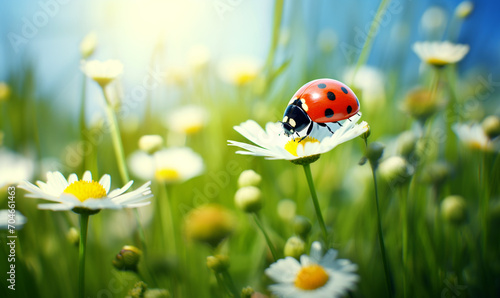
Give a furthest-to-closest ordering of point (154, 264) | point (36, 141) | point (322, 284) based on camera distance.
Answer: point (36, 141) → point (154, 264) → point (322, 284)

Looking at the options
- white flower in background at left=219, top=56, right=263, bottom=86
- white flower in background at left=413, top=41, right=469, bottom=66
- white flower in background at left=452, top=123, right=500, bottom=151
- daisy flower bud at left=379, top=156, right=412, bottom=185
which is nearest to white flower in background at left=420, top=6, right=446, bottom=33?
white flower in background at left=413, top=41, right=469, bottom=66

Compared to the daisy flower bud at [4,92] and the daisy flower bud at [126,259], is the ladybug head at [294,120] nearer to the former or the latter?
the daisy flower bud at [126,259]

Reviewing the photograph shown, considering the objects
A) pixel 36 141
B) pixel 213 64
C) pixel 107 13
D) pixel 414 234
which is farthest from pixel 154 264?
pixel 213 64

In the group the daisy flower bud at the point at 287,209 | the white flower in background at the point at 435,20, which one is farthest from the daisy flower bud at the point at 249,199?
the white flower in background at the point at 435,20

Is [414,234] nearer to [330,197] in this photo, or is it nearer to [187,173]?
[330,197]

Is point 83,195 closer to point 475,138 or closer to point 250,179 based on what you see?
point 250,179

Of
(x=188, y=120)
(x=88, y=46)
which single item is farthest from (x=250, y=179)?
(x=188, y=120)
